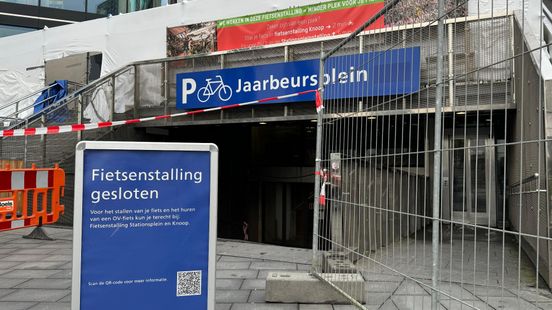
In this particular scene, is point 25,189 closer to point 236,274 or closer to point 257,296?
point 236,274

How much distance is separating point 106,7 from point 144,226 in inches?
1046

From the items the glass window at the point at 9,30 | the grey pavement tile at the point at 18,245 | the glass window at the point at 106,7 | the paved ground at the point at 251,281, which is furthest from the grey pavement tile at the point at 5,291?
the glass window at the point at 9,30

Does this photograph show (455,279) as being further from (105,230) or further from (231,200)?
(231,200)

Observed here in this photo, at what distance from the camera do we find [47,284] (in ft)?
17.8

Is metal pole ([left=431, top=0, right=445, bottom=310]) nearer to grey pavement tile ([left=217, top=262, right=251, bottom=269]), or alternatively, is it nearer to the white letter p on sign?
grey pavement tile ([left=217, top=262, right=251, bottom=269])

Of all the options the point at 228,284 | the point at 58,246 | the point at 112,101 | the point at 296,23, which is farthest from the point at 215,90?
the point at 228,284

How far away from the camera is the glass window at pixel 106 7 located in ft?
77.7

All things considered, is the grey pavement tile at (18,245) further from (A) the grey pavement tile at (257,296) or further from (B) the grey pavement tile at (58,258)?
(A) the grey pavement tile at (257,296)

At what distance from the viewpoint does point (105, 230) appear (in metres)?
2.83

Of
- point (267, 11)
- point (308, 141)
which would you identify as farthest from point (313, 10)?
point (308, 141)

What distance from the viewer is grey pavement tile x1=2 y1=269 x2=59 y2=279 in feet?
19.0

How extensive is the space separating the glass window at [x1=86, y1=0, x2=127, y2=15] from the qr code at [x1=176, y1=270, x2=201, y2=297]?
22.9m

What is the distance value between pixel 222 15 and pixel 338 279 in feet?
36.8

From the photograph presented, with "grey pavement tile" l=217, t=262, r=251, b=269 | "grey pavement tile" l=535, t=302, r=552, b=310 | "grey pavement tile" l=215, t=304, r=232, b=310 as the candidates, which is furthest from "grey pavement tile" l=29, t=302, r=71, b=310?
"grey pavement tile" l=535, t=302, r=552, b=310
